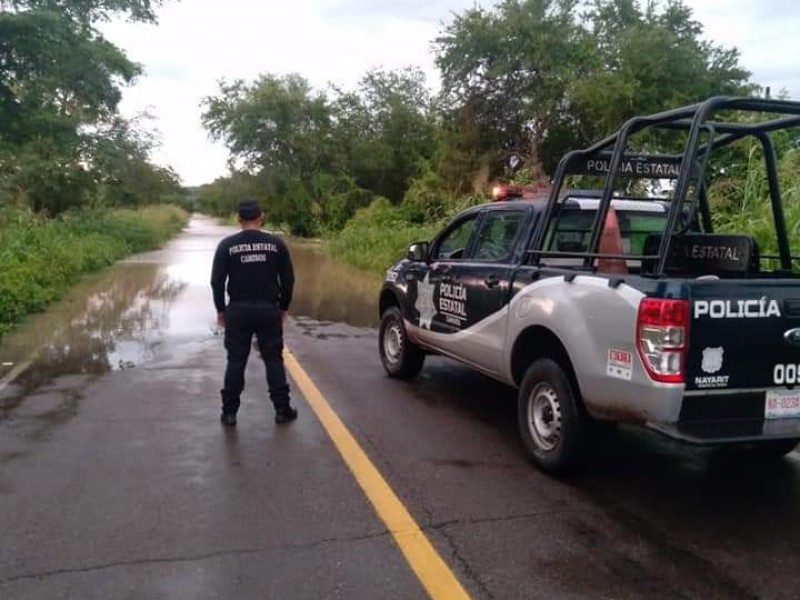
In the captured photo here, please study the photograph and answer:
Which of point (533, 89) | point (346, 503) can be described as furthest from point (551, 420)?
point (533, 89)

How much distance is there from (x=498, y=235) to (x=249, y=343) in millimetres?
2173

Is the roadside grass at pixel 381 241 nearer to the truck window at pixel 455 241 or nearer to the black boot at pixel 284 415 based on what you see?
the truck window at pixel 455 241

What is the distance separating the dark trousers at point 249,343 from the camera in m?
6.21

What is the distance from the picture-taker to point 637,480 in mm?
4973

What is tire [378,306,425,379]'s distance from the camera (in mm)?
7738

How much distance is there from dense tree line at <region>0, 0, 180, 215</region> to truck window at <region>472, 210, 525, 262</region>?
13012 millimetres

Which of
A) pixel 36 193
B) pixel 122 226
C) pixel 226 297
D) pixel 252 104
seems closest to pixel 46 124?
pixel 36 193

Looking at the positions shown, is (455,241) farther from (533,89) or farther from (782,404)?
(533,89)

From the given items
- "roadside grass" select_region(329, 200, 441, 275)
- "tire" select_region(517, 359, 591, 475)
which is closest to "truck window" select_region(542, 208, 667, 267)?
"tire" select_region(517, 359, 591, 475)

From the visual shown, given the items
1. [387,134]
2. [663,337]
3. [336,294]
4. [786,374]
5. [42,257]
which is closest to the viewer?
[663,337]

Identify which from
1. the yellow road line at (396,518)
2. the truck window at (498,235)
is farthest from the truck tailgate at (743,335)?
the truck window at (498,235)

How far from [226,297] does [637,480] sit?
137 inches

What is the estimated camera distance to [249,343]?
626 centimetres

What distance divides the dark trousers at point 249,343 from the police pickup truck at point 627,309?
1425 mm
